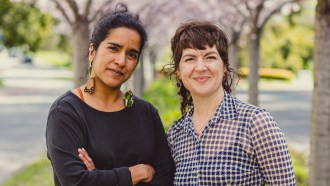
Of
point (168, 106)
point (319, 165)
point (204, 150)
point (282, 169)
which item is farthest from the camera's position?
point (168, 106)

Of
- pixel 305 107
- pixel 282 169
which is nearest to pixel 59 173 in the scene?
pixel 282 169

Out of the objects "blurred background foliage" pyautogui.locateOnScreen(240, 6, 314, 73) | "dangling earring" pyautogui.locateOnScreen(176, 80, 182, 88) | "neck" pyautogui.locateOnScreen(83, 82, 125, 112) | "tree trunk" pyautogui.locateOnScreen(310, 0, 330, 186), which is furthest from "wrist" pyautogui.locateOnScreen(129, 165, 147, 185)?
"blurred background foliage" pyautogui.locateOnScreen(240, 6, 314, 73)

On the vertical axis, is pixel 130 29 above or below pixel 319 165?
above

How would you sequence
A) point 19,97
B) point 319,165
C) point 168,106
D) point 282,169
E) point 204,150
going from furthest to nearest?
1. point 19,97
2. point 168,106
3. point 319,165
4. point 204,150
5. point 282,169

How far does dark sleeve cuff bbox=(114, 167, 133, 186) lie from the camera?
2.47 m

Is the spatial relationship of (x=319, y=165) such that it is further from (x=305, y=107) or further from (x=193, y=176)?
(x=305, y=107)

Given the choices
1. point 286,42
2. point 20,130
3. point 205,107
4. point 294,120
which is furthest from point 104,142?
point 286,42

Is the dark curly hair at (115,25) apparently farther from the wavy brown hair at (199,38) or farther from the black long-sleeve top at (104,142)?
the black long-sleeve top at (104,142)

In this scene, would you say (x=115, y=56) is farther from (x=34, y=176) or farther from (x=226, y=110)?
(x=34, y=176)

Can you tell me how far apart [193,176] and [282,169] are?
409mm

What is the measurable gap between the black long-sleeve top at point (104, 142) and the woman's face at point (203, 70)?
0.34 m

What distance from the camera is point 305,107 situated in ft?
63.0

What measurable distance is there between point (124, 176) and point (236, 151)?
54cm

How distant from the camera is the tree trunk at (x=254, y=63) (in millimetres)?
8875
